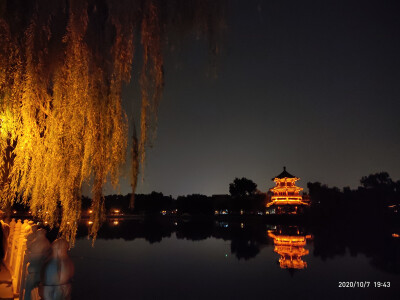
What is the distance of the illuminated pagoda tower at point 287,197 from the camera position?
166 feet

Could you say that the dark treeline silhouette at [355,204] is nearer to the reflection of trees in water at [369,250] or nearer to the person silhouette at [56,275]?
the reflection of trees in water at [369,250]

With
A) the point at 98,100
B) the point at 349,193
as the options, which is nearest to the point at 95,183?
the point at 98,100

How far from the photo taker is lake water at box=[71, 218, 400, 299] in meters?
14.3

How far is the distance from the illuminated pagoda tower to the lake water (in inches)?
818

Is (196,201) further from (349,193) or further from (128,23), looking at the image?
(128,23)

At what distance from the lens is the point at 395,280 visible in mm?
16531

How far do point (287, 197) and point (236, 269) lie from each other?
109ft

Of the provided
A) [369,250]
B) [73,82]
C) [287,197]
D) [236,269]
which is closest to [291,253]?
[236,269]

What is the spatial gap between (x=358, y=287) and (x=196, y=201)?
6493 centimetres

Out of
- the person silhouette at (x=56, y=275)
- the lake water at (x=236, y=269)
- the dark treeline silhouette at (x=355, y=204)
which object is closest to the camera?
the person silhouette at (x=56, y=275)

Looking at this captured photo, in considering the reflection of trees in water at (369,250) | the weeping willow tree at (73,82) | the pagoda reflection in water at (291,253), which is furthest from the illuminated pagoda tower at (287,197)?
the weeping willow tree at (73,82)

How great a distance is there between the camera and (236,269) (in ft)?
63.3

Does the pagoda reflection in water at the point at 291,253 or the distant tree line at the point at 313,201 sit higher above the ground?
the distant tree line at the point at 313,201

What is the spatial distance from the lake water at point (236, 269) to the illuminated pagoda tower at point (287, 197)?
68.2ft
